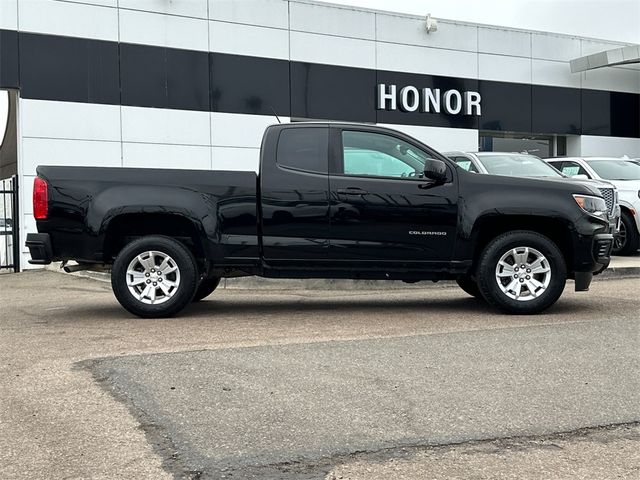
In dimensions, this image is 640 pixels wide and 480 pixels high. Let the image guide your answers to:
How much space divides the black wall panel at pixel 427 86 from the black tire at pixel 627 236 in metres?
7.92

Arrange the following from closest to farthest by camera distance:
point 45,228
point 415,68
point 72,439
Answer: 1. point 72,439
2. point 45,228
3. point 415,68

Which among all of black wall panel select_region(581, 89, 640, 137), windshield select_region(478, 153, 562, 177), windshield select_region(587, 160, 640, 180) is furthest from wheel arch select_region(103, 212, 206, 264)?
black wall panel select_region(581, 89, 640, 137)

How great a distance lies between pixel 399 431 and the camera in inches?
151

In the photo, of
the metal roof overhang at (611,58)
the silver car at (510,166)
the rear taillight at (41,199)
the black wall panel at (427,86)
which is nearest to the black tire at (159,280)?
the rear taillight at (41,199)

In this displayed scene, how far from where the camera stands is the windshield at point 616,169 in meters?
13.6

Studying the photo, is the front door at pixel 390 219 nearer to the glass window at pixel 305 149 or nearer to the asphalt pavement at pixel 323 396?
the glass window at pixel 305 149

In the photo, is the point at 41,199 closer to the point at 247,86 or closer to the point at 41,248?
the point at 41,248

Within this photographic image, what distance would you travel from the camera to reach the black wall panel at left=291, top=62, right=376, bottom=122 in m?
18.7

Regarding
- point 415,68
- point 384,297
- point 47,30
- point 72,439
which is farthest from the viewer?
point 415,68

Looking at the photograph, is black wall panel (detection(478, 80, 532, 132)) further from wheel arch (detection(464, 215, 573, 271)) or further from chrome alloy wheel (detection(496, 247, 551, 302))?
chrome alloy wheel (detection(496, 247, 551, 302))

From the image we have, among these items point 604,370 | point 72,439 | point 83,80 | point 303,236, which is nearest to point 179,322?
point 303,236

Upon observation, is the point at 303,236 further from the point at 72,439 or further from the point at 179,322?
the point at 72,439

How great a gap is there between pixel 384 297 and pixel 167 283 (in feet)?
10.5

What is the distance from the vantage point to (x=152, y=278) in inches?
293
